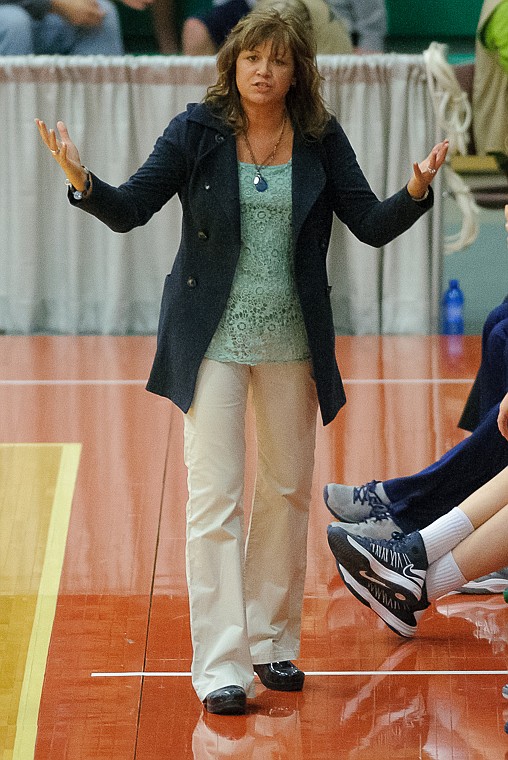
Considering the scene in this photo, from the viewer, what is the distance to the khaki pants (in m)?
3.01

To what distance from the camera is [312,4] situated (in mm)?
8430

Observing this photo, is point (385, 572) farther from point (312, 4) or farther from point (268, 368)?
point (312, 4)

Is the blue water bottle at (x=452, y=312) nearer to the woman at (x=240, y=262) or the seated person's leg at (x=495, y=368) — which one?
the seated person's leg at (x=495, y=368)

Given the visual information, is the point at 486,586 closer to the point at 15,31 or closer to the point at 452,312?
the point at 452,312

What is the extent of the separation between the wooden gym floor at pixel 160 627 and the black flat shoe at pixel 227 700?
0.08ft

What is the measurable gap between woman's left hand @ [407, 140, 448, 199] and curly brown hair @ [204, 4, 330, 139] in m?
0.26

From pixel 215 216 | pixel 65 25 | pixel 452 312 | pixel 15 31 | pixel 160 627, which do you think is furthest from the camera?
pixel 65 25

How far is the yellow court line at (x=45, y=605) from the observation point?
305cm

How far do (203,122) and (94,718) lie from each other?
140 centimetres

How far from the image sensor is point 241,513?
305 cm

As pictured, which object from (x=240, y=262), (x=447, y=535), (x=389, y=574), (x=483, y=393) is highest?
(x=240, y=262)

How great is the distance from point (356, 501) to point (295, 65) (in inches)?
66.2

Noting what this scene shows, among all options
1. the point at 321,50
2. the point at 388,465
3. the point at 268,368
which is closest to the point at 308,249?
the point at 268,368

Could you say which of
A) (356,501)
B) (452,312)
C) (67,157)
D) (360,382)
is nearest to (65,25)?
(452,312)
